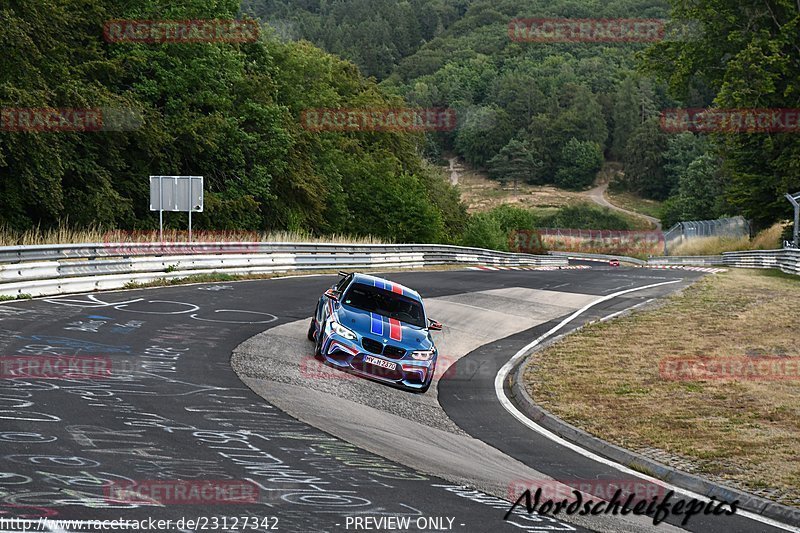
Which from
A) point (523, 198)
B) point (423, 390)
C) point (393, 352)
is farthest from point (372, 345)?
point (523, 198)

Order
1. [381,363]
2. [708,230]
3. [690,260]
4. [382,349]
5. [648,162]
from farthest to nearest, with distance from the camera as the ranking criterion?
[648,162] < [708,230] < [690,260] < [382,349] < [381,363]

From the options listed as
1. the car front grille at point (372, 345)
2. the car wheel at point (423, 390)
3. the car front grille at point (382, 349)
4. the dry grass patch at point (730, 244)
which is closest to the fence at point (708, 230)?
the dry grass patch at point (730, 244)

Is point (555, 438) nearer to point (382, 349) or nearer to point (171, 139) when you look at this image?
point (382, 349)

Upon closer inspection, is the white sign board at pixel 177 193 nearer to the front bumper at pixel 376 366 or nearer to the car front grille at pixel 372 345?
the front bumper at pixel 376 366

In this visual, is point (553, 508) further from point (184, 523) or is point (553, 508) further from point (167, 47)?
point (167, 47)

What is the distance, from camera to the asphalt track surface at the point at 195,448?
21.5 feet

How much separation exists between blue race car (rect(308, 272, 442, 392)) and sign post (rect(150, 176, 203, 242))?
14.1m

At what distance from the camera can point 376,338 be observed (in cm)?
1406

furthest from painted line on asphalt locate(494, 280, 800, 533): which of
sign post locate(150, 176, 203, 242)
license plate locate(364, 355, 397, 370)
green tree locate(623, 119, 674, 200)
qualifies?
green tree locate(623, 119, 674, 200)

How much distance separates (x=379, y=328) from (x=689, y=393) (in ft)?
16.4

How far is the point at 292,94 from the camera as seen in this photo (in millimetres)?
65938

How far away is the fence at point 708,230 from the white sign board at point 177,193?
55403mm

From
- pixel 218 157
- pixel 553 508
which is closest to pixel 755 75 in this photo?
pixel 218 157

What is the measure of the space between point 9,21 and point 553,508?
31.4 m
